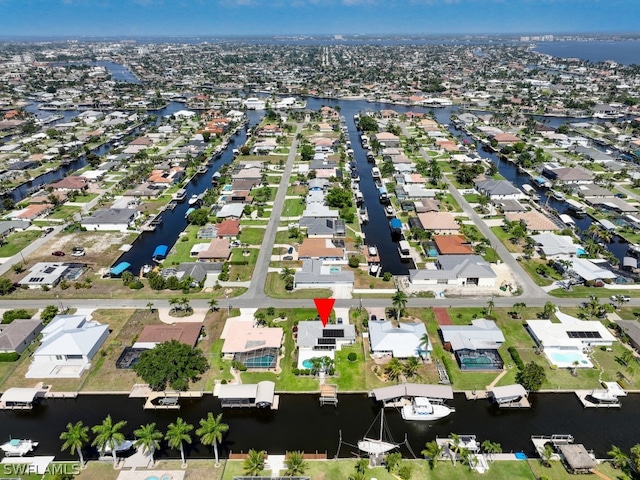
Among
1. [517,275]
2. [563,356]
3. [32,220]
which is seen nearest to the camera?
[563,356]

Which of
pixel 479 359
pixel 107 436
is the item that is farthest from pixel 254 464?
pixel 479 359

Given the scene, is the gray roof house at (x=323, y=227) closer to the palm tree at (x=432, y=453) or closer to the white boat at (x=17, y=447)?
the palm tree at (x=432, y=453)

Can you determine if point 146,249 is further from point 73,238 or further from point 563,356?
point 563,356

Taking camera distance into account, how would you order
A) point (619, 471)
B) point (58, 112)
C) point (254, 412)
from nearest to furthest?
point (619, 471) → point (254, 412) → point (58, 112)

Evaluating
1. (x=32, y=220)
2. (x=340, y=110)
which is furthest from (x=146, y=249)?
(x=340, y=110)

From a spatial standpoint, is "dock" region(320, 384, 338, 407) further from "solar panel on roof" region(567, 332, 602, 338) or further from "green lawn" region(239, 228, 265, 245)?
"green lawn" region(239, 228, 265, 245)

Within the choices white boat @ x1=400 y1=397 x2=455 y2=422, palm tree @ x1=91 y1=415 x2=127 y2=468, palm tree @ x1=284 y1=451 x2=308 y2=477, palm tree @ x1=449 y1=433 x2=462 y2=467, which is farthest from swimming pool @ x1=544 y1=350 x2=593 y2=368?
palm tree @ x1=91 y1=415 x2=127 y2=468
